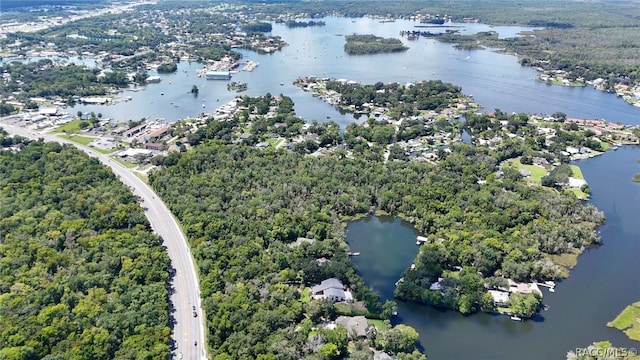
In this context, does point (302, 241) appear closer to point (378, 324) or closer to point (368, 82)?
point (378, 324)

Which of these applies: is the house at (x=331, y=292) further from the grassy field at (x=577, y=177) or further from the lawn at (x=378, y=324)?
the grassy field at (x=577, y=177)

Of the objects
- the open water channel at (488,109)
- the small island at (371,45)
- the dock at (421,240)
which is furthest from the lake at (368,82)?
the dock at (421,240)

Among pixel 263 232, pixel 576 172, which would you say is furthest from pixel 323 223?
pixel 576 172

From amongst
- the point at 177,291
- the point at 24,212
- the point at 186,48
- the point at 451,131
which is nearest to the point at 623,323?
the point at 177,291

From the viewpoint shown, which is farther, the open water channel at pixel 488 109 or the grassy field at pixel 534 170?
the grassy field at pixel 534 170

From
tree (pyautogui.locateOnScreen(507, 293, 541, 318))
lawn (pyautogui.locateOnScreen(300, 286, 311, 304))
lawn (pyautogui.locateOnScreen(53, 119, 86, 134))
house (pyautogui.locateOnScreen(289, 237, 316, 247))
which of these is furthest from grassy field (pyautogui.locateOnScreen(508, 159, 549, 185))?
lawn (pyautogui.locateOnScreen(53, 119, 86, 134))

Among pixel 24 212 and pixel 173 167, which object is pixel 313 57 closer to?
pixel 173 167
